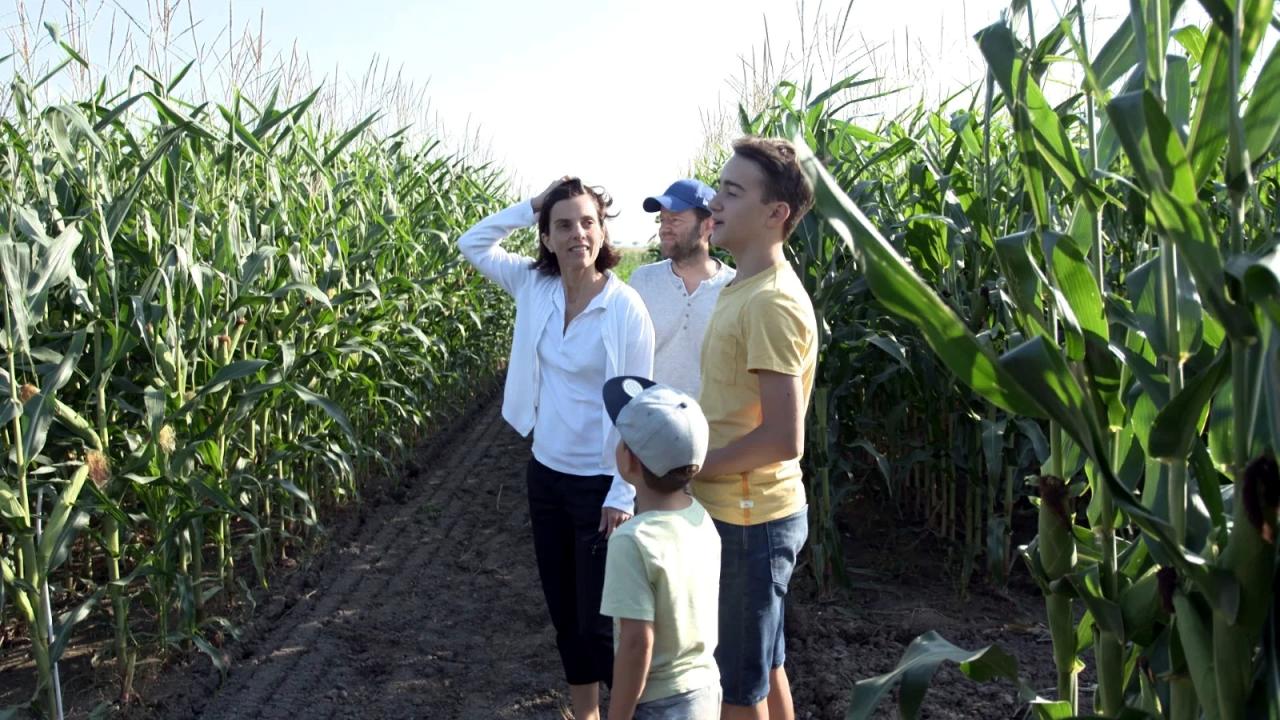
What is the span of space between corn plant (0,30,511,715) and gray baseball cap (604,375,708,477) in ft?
6.01

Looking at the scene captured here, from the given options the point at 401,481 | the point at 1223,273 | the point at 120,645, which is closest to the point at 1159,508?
the point at 1223,273

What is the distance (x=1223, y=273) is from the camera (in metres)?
1.30

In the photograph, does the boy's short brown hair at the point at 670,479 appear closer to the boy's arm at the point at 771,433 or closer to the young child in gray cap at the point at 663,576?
the young child in gray cap at the point at 663,576

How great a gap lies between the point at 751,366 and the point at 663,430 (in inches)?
15.5

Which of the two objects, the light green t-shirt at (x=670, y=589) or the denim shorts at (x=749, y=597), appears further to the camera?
the denim shorts at (x=749, y=597)

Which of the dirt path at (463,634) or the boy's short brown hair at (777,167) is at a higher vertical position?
the boy's short brown hair at (777,167)

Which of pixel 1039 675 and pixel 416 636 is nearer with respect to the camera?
pixel 1039 675

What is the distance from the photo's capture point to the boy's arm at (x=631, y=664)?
6.92 feet

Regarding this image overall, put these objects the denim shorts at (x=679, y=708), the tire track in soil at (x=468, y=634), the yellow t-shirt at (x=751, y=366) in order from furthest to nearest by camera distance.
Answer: the tire track in soil at (x=468, y=634) < the yellow t-shirt at (x=751, y=366) < the denim shorts at (x=679, y=708)

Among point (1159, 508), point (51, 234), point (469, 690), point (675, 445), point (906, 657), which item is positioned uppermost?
point (51, 234)

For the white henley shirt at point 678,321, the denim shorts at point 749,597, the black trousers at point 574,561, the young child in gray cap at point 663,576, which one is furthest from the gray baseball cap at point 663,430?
the white henley shirt at point 678,321

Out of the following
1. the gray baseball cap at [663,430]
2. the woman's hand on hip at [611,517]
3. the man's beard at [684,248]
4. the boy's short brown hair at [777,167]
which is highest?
the man's beard at [684,248]

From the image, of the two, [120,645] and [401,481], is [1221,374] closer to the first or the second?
[120,645]

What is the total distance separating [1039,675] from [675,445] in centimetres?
253
